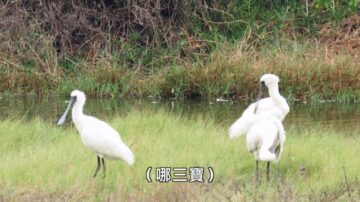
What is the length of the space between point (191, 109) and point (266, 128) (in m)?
6.58

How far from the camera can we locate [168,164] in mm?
7406

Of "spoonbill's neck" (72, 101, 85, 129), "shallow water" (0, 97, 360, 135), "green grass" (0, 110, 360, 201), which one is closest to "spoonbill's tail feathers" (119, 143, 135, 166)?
"green grass" (0, 110, 360, 201)

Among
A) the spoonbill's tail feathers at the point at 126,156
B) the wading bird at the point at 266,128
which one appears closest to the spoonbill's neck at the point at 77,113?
the spoonbill's tail feathers at the point at 126,156

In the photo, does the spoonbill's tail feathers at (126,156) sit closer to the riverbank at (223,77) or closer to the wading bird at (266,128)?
the wading bird at (266,128)

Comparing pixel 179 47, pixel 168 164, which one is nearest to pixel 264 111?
pixel 168 164

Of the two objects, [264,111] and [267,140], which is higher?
[264,111]

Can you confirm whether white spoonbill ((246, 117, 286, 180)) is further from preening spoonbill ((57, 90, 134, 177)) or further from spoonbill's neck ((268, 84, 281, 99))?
preening spoonbill ((57, 90, 134, 177))

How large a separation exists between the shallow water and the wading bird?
2.75 metres

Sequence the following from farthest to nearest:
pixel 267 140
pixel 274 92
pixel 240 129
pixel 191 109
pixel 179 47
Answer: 1. pixel 179 47
2. pixel 191 109
3. pixel 274 92
4. pixel 240 129
5. pixel 267 140

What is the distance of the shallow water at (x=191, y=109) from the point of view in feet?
39.3

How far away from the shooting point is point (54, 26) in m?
16.7

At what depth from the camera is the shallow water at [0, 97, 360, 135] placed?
11969mm

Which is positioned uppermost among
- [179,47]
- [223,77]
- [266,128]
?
[179,47]

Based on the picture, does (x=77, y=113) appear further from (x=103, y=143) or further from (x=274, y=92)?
(x=274, y=92)
